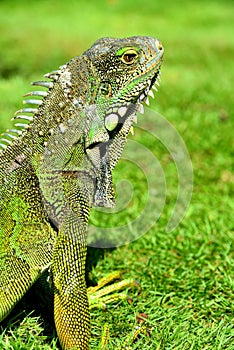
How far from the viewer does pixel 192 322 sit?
3234mm

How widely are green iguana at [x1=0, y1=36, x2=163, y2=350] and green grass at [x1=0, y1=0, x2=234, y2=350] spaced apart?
1.43 ft

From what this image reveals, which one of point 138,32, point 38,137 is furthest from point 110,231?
point 138,32

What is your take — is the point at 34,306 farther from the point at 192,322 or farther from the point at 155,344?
the point at 192,322

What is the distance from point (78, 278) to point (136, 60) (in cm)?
135

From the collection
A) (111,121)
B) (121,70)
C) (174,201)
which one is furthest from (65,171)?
(174,201)

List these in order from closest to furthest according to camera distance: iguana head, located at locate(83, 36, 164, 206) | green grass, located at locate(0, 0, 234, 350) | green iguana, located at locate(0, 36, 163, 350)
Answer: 1. green iguana, located at locate(0, 36, 163, 350)
2. iguana head, located at locate(83, 36, 164, 206)
3. green grass, located at locate(0, 0, 234, 350)

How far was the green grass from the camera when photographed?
3.10m

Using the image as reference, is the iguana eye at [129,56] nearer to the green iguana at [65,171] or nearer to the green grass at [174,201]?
the green iguana at [65,171]

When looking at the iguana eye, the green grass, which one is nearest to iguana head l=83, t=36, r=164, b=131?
the iguana eye

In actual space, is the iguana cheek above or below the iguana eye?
below

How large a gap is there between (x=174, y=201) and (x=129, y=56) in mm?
2509

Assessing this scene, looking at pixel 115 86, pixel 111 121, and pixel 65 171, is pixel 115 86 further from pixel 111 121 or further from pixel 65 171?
pixel 65 171

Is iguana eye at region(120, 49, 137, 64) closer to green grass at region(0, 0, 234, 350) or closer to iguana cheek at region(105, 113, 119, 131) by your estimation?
iguana cheek at region(105, 113, 119, 131)

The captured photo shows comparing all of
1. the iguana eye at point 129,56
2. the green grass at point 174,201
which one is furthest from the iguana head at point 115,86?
the green grass at point 174,201
